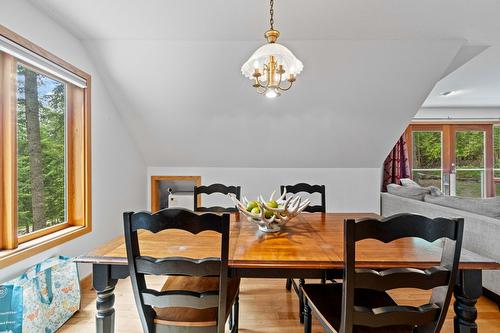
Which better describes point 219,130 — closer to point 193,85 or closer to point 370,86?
point 193,85

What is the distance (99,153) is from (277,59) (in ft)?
6.42

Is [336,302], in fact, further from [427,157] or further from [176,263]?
[427,157]

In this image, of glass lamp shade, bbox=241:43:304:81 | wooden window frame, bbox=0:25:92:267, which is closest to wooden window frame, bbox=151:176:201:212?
wooden window frame, bbox=0:25:92:267

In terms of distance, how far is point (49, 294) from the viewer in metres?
1.80

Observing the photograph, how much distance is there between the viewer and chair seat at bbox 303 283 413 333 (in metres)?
1.19

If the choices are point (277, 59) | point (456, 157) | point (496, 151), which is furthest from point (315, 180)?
point (496, 151)

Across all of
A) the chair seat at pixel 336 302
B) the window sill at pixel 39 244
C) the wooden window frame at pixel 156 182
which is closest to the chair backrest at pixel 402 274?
the chair seat at pixel 336 302

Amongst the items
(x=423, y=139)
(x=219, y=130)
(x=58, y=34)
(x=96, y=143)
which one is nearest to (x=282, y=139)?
(x=219, y=130)

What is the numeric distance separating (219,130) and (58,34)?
1.79 meters

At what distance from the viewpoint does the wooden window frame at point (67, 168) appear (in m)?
1.75

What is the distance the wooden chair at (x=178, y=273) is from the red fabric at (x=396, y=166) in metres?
4.26

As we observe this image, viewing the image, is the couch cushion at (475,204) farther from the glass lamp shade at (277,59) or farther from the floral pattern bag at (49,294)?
the floral pattern bag at (49,294)

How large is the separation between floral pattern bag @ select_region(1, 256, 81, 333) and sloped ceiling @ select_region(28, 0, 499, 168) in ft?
5.88

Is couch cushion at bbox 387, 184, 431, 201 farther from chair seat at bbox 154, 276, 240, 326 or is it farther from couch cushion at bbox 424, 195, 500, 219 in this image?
chair seat at bbox 154, 276, 240, 326
